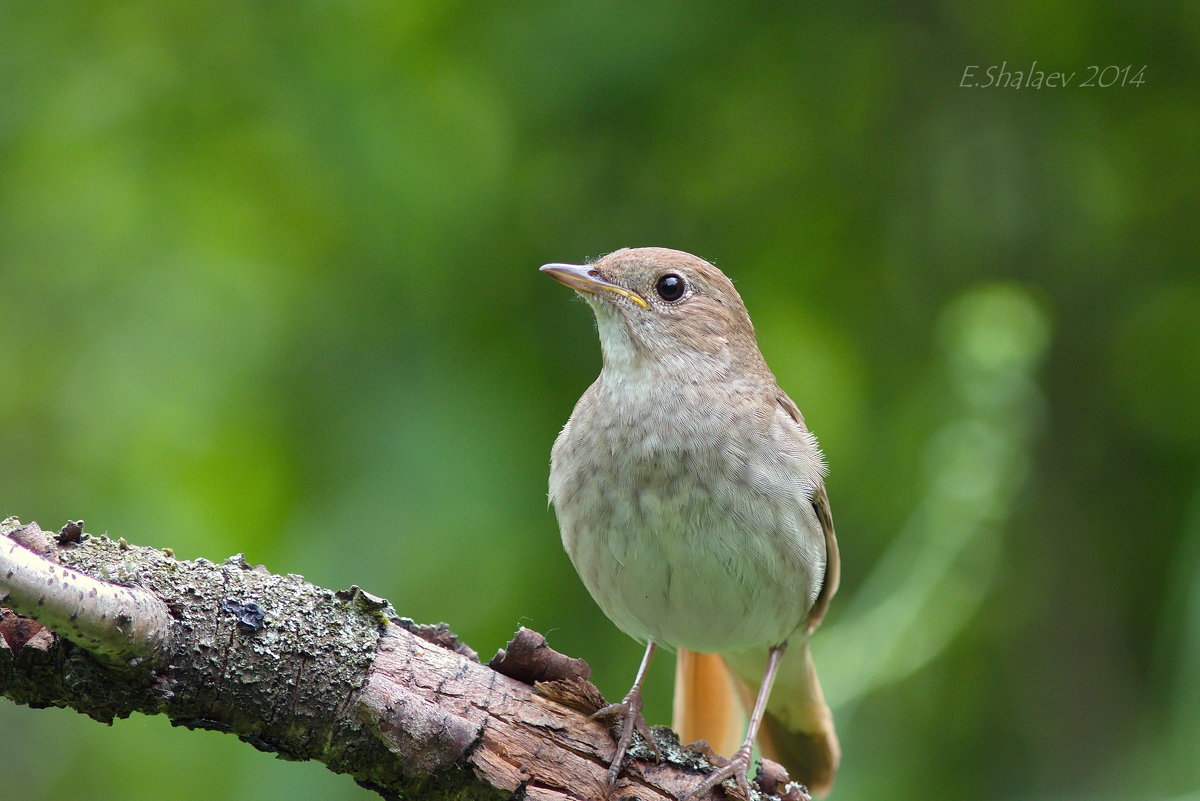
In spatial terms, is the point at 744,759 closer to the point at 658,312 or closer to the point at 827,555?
the point at 827,555

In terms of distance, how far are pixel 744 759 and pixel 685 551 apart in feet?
2.30

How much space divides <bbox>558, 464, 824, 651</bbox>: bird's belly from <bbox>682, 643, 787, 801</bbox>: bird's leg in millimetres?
394

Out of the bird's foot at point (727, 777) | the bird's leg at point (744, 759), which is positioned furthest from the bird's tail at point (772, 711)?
the bird's foot at point (727, 777)

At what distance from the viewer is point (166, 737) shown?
4574 millimetres

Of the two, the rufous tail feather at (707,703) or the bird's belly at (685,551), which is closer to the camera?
the bird's belly at (685,551)

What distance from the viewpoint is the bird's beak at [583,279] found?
168 inches

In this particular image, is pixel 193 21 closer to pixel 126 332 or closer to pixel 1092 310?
pixel 126 332

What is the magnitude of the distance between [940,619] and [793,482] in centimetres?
111

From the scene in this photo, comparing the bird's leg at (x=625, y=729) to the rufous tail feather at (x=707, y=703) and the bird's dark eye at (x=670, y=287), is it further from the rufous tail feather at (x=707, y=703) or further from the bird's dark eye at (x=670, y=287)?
the bird's dark eye at (x=670, y=287)

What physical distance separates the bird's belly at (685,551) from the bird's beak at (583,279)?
79 cm

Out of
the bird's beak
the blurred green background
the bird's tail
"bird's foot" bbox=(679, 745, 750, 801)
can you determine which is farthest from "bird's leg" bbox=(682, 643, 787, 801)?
the bird's beak

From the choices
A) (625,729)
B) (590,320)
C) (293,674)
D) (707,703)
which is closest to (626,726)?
(625,729)

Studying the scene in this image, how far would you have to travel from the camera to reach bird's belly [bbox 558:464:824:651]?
3.85 metres

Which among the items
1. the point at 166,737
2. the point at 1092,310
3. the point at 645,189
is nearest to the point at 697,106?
the point at 645,189
